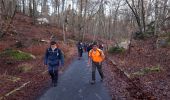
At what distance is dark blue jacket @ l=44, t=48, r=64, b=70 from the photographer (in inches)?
461

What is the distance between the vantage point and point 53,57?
11.8 meters

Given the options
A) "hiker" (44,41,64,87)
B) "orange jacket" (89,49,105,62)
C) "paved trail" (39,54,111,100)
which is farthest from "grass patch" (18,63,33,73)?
"hiker" (44,41,64,87)

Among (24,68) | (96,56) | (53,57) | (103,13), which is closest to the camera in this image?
(53,57)

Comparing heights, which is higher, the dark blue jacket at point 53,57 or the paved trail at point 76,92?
the dark blue jacket at point 53,57

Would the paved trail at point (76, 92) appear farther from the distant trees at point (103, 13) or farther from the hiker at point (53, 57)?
the distant trees at point (103, 13)

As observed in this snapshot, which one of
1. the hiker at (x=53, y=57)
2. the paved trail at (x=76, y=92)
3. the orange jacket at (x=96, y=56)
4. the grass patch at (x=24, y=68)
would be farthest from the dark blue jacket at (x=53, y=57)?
the grass patch at (x=24, y=68)

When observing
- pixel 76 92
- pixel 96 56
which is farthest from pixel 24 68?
pixel 76 92

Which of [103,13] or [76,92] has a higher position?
[103,13]

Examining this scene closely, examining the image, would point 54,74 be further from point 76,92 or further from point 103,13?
point 103,13

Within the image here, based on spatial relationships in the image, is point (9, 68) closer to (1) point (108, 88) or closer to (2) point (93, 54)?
(2) point (93, 54)

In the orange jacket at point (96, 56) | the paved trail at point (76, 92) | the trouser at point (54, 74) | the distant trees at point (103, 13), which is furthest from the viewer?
the distant trees at point (103, 13)

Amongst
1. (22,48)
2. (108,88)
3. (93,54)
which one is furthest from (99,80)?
(22,48)

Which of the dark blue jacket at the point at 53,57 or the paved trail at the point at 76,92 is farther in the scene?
the dark blue jacket at the point at 53,57

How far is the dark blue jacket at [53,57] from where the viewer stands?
1170 cm
